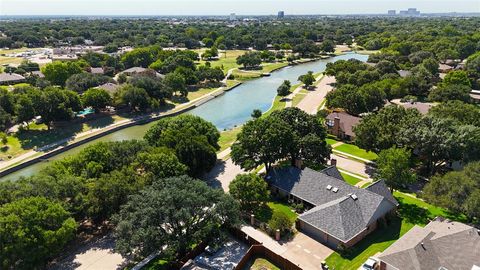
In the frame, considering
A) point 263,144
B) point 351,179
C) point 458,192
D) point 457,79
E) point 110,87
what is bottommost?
point 351,179

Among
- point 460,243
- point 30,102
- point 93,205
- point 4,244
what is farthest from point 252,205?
point 30,102

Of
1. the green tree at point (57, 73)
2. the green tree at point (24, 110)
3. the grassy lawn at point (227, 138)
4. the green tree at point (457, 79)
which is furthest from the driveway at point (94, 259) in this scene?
the green tree at point (457, 79)

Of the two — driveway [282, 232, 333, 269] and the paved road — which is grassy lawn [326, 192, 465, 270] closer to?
driveway [282, 232, 333, 269]

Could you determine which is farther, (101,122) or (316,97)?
(316,97)

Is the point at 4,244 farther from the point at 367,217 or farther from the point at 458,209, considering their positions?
the point at 458,209

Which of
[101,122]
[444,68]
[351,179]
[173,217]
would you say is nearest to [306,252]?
[173,217]

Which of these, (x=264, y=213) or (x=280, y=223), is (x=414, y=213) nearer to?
(x=280, y=223)
